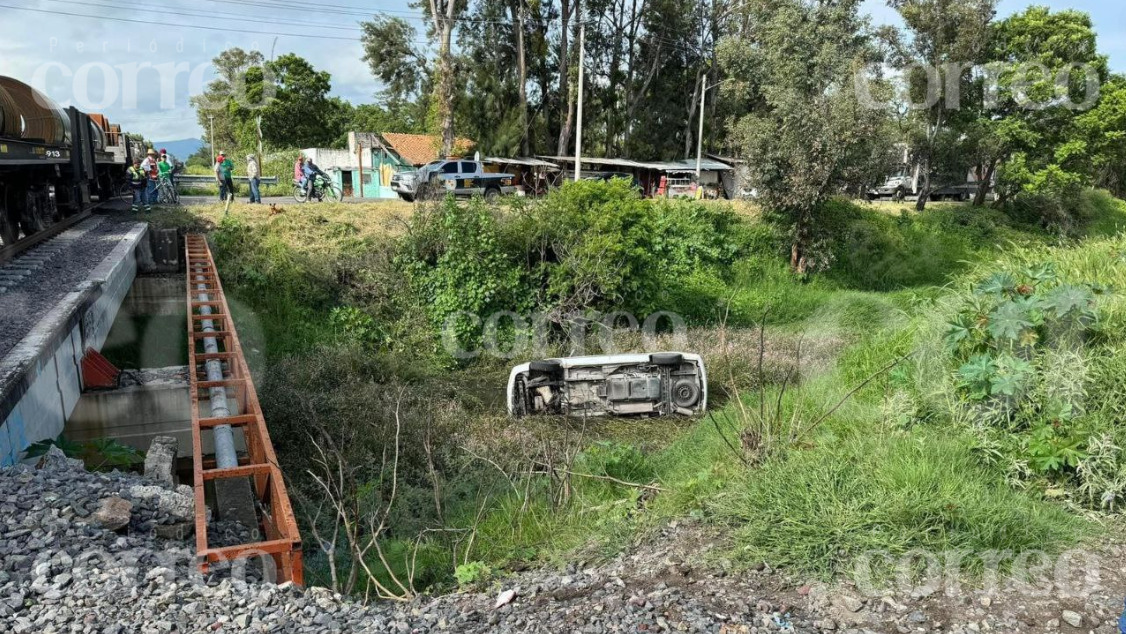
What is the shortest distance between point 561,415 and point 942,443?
7.13 metres

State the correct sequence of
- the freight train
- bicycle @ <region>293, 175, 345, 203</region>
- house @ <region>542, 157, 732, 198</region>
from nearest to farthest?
the freight train < bicycle @ <region>293, 175, 345, 203</region> < house @ <region>542, 157, 732, 198</region>

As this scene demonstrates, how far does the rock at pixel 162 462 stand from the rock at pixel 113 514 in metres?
1.50

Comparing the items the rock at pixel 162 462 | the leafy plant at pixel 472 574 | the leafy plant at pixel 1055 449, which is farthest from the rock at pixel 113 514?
the leafy plant at pixel 1055 449

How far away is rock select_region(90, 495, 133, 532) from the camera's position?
193 inches

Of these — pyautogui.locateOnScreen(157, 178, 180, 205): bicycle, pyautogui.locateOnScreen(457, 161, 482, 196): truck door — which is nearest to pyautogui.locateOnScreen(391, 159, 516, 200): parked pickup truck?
pyautogui.locateOnScreen(457, 161, 482, 196): truck door

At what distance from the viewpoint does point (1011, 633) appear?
4.36m

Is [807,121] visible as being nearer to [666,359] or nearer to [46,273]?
[666,359]

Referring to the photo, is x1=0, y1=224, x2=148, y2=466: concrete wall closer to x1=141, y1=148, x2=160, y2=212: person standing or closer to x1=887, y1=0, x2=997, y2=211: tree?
x1=141, y1=148, x2=160, y2=212: person standing

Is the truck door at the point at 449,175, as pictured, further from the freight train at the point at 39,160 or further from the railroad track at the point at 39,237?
the railroad track at the point at 39,237

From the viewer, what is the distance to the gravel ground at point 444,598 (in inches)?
160

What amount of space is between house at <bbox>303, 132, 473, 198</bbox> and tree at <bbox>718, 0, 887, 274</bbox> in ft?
49.6

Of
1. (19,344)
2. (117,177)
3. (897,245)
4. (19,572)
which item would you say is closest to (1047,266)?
(19,572)

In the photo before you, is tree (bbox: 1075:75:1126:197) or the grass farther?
tree (bbox: 1075:75:1126:197)

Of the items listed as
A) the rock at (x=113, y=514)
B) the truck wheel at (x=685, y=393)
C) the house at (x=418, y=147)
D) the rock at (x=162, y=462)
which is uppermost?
the house at (x=418, y=147)
